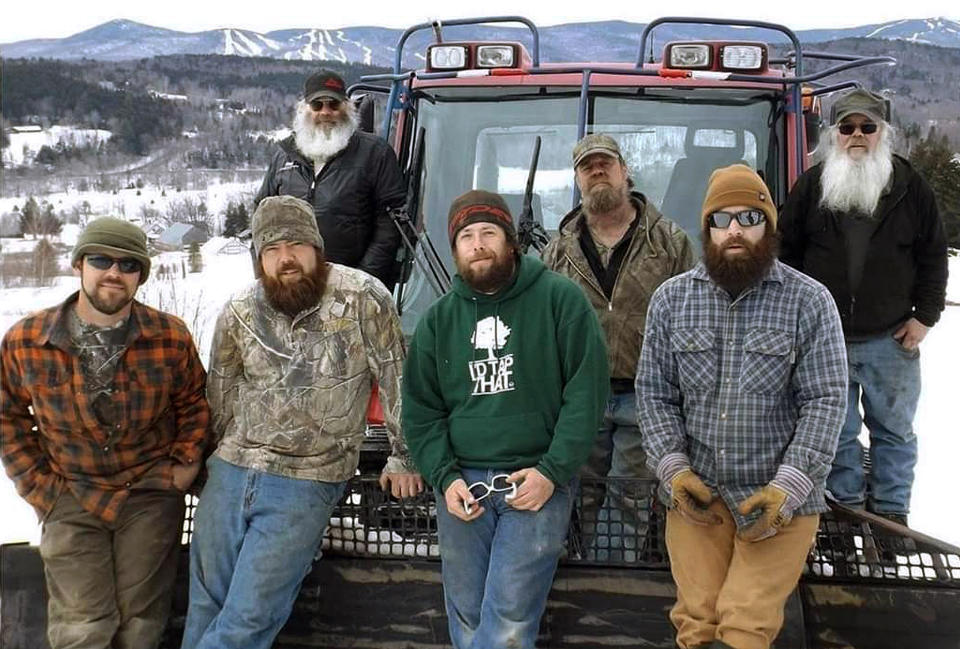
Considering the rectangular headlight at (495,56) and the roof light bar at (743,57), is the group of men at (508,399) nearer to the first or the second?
the roof light bar at (743,57)

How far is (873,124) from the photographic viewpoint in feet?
12.2

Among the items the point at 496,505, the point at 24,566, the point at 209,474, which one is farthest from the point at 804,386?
the point at 24,566

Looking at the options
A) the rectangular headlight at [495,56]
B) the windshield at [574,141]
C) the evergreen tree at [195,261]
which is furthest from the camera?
the evergreen tree at [195,261]

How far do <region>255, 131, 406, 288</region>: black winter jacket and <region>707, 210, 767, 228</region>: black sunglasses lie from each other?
179 cm

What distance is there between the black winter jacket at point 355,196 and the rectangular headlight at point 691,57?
4.85ft

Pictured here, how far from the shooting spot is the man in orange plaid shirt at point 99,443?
3.24 m

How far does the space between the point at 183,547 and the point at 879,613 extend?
2.39 m

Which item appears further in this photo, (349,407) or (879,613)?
(349,407)

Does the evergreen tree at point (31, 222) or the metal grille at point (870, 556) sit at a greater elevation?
the metal grille at point (870, 556)

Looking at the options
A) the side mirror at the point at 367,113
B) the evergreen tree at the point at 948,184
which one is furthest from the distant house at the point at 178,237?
the side mirror at the point at 367,113

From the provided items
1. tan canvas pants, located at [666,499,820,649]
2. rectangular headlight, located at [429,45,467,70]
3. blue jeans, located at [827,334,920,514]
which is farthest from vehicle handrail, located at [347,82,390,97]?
tan canvas pants, located at [666,499,820,649]

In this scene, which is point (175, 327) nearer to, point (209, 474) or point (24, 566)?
point (209, 474)

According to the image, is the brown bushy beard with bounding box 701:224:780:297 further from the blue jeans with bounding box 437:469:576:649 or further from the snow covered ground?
the snow covered ground

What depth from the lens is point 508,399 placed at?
306cm
